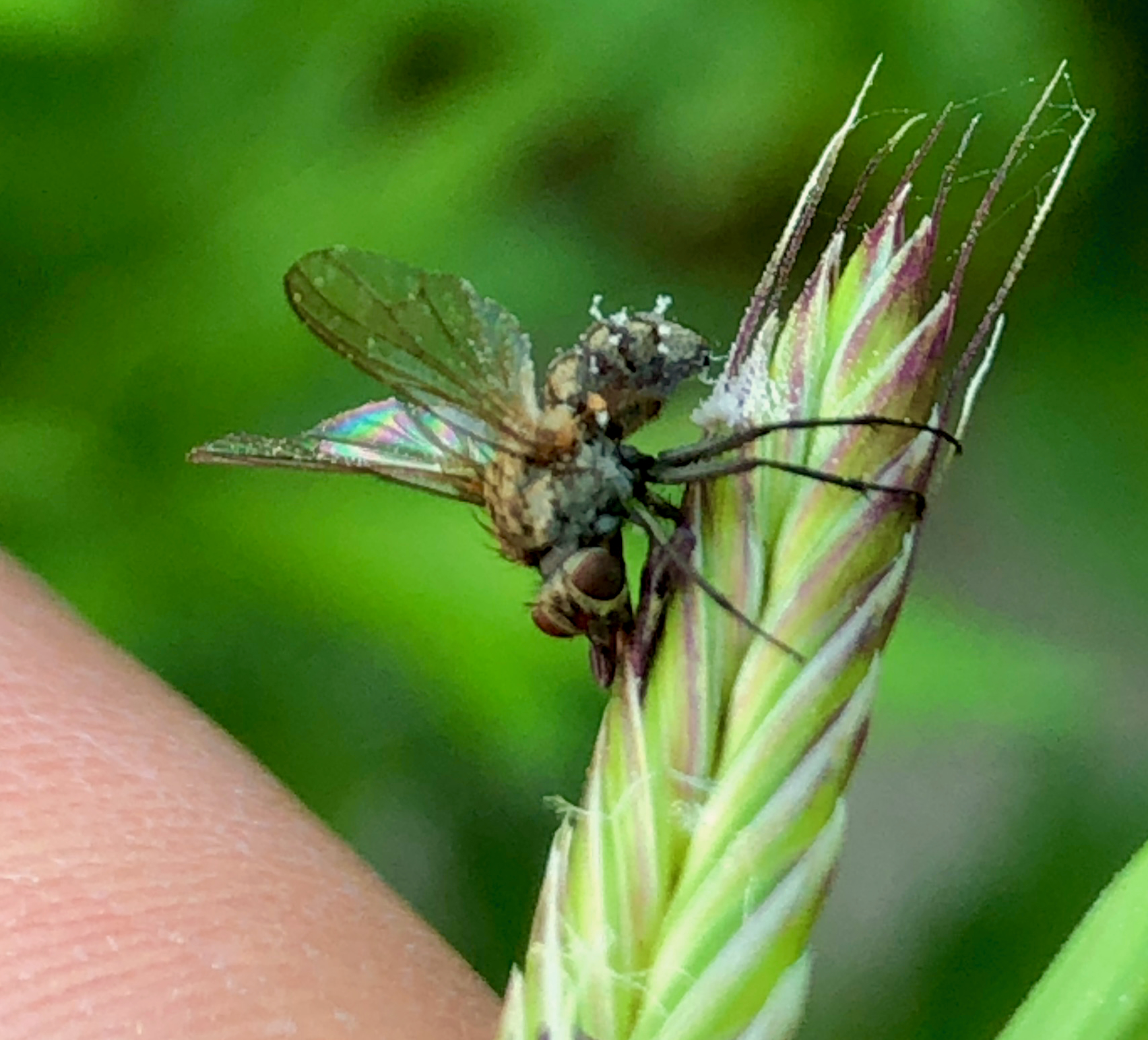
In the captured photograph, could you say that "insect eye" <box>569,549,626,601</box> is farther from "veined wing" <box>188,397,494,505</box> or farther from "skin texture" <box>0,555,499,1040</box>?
"skin texture" <box>0,555,499,1040</box>

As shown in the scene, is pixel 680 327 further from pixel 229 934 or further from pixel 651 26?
pixel 651 26

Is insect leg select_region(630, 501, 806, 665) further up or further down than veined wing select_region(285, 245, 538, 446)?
further down

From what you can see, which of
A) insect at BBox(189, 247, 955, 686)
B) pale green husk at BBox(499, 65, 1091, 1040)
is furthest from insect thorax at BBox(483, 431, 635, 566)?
pale green husk at BBox(499, 65, 1091, 1040)

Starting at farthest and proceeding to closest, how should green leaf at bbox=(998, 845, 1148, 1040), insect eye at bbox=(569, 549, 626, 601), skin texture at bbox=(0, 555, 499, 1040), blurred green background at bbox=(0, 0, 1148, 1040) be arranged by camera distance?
blurred green background at bbox=(0, 0, 1148, 1040) → skin texture at bbox=(0, 555, 499, 1040) → insect eye at bbox=(569, 549, 626, 601) → green leaf at bbox=(998, 845, 1148, 1040)

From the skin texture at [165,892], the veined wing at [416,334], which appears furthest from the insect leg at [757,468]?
the skin texture at [165,892]

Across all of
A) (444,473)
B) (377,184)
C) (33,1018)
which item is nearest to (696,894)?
(444,473)

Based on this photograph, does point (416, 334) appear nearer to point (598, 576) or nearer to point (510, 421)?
point (510, 421)
